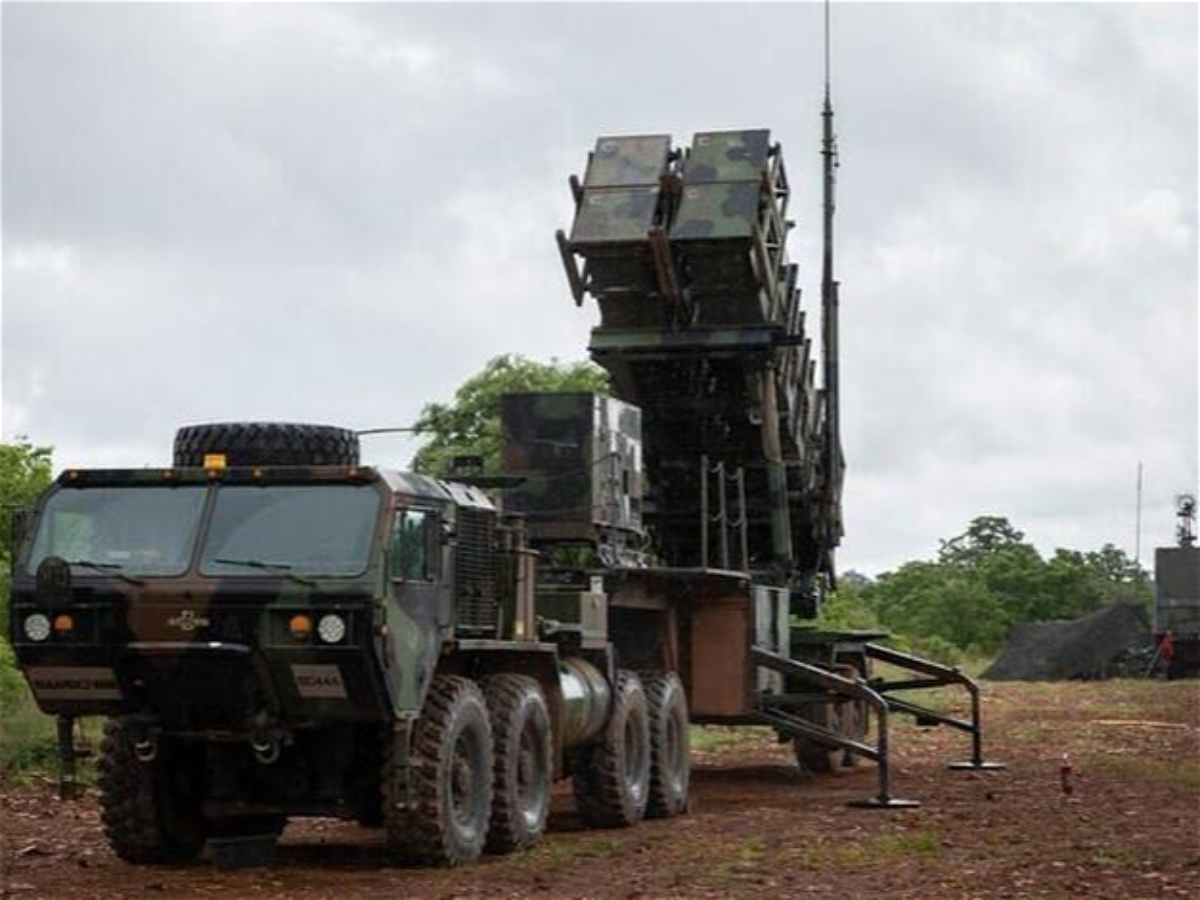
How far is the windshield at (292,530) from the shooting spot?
1138 cm

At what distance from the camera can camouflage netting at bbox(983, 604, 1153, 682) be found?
155ft

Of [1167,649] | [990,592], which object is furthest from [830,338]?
[990,592]

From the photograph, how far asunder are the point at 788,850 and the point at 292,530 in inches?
135

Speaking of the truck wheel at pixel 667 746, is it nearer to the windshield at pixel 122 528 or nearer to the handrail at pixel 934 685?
the handrail at pixel 934 685

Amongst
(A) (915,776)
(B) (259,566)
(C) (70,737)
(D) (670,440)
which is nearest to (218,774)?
(C) (70,737)

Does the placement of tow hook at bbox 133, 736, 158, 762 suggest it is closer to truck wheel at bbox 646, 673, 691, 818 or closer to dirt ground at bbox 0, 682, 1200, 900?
dirt ground at bbox 0, 682, 1200, 900

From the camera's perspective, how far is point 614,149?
17.9 metres

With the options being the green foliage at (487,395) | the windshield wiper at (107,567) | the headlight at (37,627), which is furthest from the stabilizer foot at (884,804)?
the green foliage at (487,395)

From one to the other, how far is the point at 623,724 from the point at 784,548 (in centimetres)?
360

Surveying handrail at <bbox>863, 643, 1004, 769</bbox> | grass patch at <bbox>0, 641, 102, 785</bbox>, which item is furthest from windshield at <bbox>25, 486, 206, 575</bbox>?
handrail at <bbox>863, 643, 1004, 769</bbox>

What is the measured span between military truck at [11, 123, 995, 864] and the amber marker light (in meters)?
0.01

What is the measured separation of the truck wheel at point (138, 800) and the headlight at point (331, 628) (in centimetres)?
158

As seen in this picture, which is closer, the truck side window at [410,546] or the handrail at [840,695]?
the truck side window at [410,546]

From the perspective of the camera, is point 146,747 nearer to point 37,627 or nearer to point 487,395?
point 37,627
